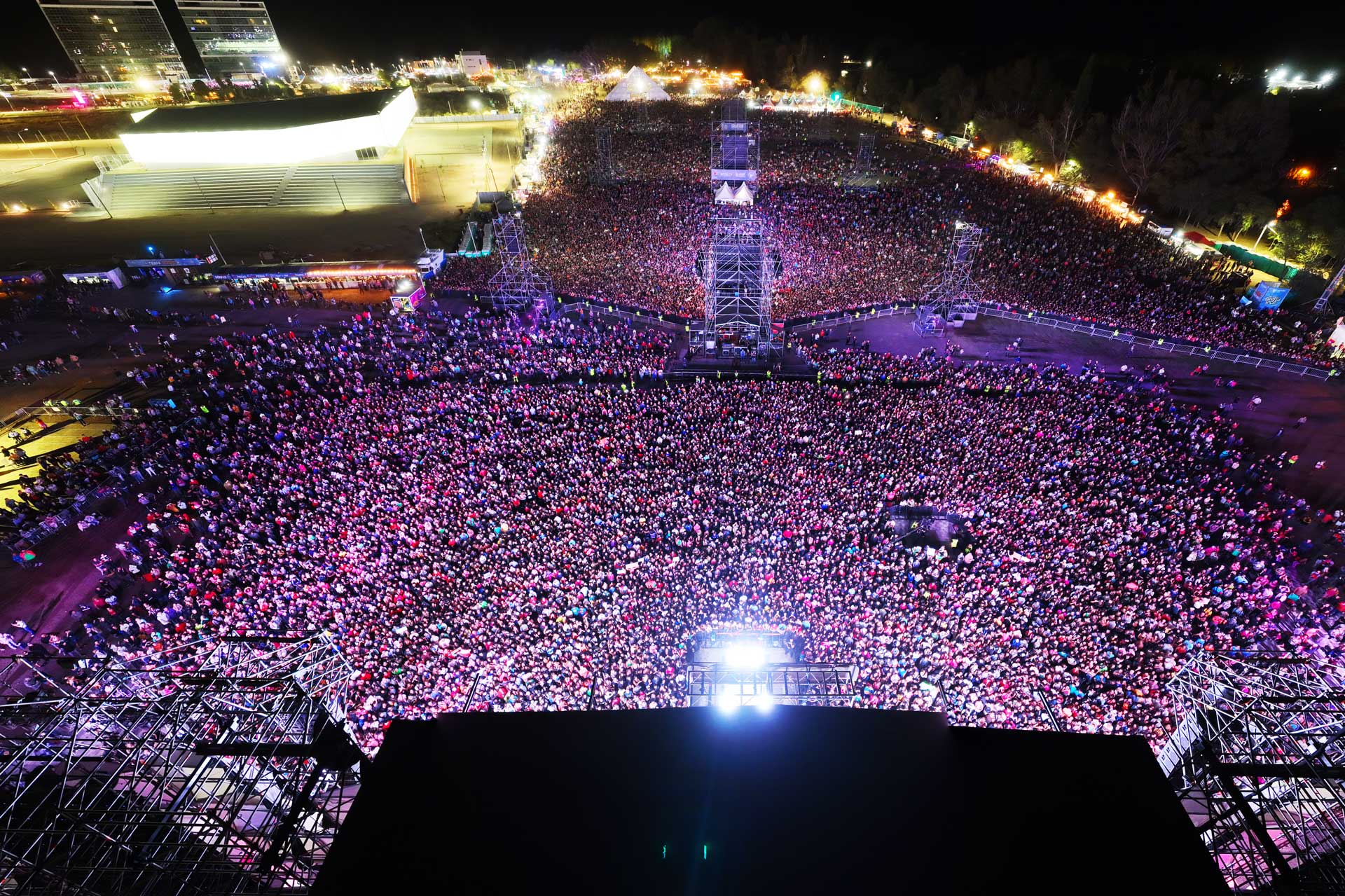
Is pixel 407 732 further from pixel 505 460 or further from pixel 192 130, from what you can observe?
pixel 192 130

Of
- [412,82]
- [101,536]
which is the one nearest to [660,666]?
[101,536]

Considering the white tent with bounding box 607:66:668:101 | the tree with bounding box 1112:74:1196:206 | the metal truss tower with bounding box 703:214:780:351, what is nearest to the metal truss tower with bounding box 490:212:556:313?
the metal truss tower with bounding box 703:214:780:351

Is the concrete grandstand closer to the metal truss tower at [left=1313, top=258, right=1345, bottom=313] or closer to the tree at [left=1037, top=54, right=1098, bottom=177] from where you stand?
the tree at [left=1037, top=54, right=1098, bottom=177]

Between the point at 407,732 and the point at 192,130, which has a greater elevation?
the point at 192,130

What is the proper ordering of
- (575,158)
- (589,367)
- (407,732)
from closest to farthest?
(407,732)
(589,367)
(575,158)

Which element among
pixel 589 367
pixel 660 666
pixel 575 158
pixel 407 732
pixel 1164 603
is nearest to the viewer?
pixel 407 732

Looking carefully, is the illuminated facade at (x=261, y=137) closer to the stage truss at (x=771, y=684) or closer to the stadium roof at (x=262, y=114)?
the stadium roof at (x=262, y=114)

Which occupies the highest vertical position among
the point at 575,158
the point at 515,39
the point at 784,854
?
the point at 515,39
